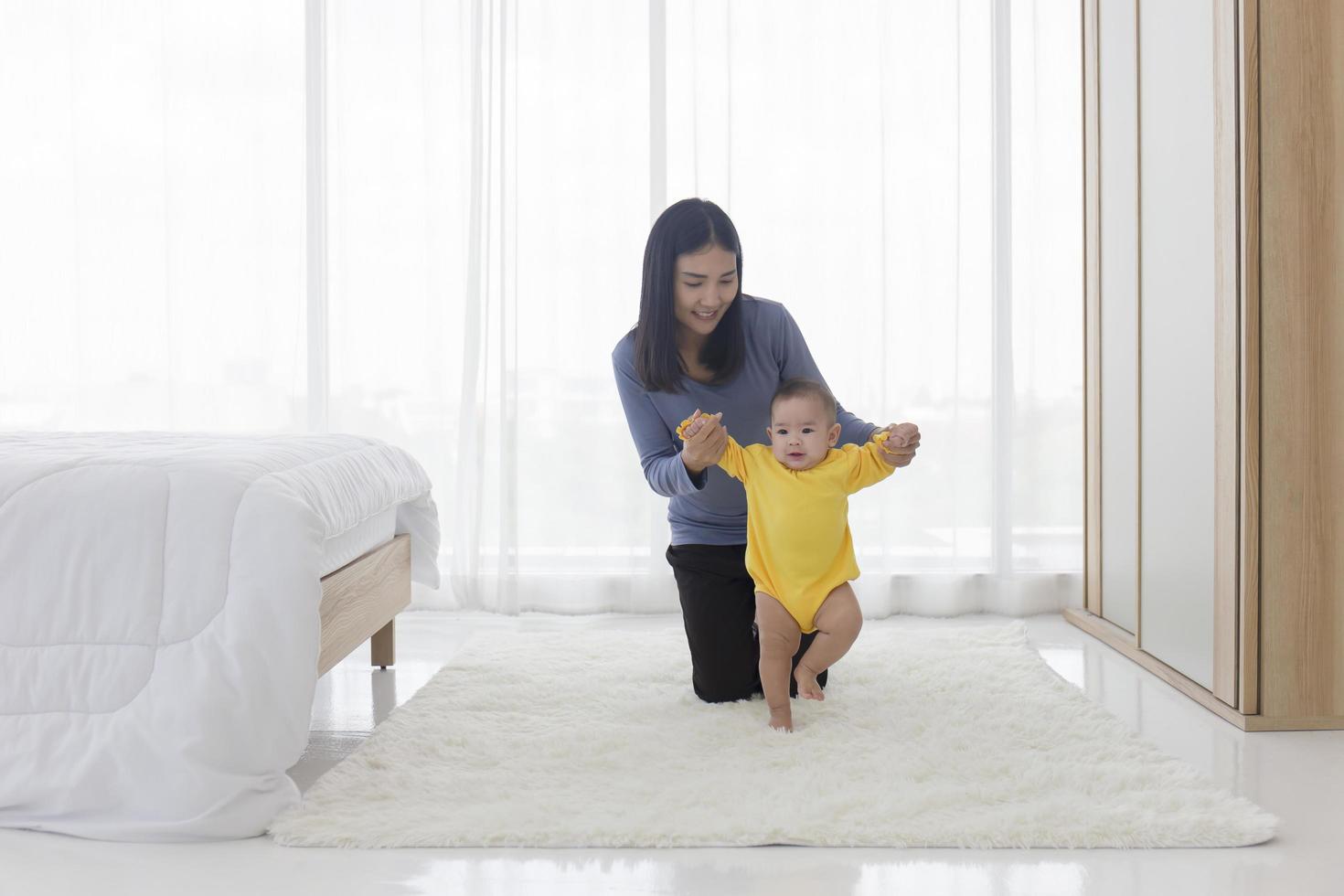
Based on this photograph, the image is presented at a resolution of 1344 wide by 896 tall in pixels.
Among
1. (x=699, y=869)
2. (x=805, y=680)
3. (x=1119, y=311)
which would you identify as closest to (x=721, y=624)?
(x=805, y=680)

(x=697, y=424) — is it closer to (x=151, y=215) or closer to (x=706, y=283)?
(x=706, y=283)

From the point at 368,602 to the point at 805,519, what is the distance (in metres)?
0.94

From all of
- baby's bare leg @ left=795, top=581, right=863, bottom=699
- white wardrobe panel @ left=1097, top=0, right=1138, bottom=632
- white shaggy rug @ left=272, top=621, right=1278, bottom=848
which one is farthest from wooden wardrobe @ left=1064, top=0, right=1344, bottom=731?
baby's bare leg @ left=795, top=581, right=863, bottom=699

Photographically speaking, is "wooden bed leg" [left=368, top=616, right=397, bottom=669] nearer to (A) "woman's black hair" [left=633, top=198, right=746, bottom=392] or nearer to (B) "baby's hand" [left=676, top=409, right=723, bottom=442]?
(A) "woman's black hair" [left=633, top=198, right=746, bottom=392]

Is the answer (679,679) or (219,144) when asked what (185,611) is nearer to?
(679,679)

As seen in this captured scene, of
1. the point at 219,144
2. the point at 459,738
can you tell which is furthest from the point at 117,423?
the point at 459,738

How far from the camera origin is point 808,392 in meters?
2.12

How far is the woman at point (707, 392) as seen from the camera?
2.23 meters

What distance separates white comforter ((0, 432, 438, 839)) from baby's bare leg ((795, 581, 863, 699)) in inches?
37.2

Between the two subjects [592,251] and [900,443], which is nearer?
[900,443]

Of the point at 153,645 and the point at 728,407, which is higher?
the point at 728,407

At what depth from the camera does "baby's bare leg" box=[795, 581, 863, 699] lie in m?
2.12

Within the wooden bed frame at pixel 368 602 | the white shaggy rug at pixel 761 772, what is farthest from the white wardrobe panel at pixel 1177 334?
the wooden bed frame at pixel 368 602

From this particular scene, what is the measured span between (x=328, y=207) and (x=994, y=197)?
7.14ft
